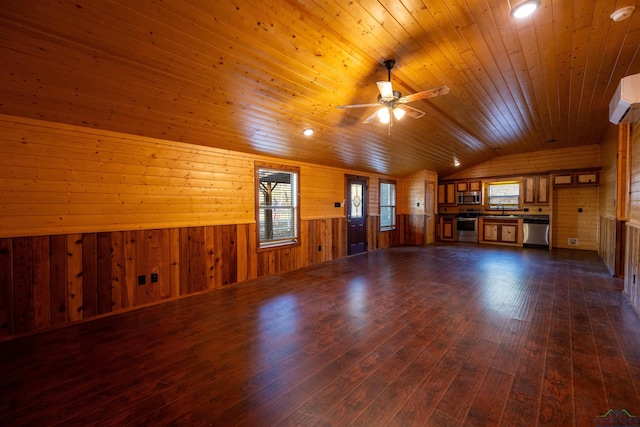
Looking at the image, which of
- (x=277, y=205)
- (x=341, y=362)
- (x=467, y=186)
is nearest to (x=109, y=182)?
(x=277, y=205)

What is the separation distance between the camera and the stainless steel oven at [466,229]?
8.66 m

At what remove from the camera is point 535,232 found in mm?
7559

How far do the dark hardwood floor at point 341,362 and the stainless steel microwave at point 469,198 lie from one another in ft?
17.0

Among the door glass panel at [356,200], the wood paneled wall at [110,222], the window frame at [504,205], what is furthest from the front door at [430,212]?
the wood paneled wall at [110,222]

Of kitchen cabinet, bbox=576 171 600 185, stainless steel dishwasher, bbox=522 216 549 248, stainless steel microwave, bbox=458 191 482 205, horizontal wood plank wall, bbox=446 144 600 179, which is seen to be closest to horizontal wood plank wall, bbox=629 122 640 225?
kitchen cabinet, bbox=576 171 600 185

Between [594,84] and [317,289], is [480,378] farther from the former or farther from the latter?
[594,84]

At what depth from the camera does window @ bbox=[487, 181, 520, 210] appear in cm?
830

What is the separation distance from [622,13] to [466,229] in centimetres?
747

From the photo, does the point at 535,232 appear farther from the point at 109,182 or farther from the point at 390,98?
the point at 109,182

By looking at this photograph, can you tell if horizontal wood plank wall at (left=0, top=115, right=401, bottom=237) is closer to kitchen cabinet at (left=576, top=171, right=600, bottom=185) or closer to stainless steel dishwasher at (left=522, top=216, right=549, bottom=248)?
stainless steel dishwasher at (left=522, top=216, right=549, bottom=248)

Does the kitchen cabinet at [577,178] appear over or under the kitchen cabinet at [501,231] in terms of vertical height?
over

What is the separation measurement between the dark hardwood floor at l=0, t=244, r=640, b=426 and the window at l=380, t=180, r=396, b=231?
4420 mm

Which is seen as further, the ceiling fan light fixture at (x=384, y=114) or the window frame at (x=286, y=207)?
the window frame at (x=286, y=207)

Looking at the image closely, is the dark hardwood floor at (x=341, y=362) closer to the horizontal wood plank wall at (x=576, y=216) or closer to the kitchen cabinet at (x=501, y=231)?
the kitchen cabinet at (x=501, y=231)
